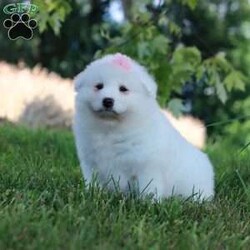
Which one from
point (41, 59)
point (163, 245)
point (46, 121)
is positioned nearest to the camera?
point (163, 245)

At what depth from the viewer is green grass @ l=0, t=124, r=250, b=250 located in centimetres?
274

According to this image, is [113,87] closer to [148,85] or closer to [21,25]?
[148,85]

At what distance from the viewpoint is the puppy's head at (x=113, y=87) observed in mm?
3547

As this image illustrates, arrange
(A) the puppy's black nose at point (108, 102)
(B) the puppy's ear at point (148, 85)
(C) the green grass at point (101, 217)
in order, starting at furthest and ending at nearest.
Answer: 1. (B) the puppy's ear at point (148, 85)
2. (A) the puppy's black nose at point (108, 102)
3. (C) the green grass at point (101, 217)

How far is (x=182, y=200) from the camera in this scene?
3645mm

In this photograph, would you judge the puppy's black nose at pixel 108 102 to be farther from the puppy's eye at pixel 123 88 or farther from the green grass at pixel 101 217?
the green grass at pixel 101 217

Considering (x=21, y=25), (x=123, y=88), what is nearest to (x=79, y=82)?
(x=123, y=88)

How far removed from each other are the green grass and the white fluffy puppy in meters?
0.15

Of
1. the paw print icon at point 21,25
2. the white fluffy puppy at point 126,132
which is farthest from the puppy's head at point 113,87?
the paw print icon at point 21,25

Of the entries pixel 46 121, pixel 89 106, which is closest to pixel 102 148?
pixel 89 106

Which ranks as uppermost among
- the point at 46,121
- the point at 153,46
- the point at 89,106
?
the point at 153,46

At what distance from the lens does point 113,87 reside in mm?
3555

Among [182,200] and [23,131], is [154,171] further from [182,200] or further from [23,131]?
[23,131]

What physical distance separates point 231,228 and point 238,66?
1260cm
